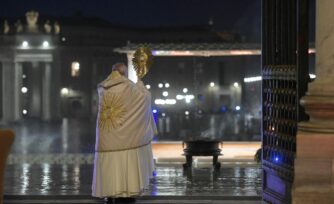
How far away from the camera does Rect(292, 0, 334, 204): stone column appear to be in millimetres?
6641

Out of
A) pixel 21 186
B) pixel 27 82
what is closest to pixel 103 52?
pixel 27 82

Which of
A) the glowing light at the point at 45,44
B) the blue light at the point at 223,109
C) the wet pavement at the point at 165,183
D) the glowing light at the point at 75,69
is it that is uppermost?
the glowing light at the point at 45,44

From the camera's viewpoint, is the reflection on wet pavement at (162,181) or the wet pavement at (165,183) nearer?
the wet pavement at (165,183)

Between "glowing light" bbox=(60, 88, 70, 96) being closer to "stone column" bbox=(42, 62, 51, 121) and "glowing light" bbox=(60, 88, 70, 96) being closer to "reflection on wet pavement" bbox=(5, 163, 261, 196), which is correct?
"stone column" bbox=(42, 62, 51, 121)

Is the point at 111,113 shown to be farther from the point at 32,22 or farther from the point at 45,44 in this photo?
the point at 32,22

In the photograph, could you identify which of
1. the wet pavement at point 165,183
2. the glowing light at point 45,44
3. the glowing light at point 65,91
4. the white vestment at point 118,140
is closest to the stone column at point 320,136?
the wet pavement at point 165,183

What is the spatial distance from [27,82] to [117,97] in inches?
2128

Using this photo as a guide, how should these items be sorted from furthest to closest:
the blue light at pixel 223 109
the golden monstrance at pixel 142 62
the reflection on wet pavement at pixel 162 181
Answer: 1. the blue light at pixel 223 109
2. the reflection on wet pavement at pixel 162 181
3. the golden monstrance at pixel 142 62

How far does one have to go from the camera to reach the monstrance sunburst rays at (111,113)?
8695mm

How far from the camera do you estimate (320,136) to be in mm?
6688

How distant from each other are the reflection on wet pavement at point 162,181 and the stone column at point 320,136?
269 cm

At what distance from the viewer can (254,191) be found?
31.7ft

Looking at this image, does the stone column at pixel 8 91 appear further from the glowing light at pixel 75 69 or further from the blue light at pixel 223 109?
the blue light at pixel 223 109

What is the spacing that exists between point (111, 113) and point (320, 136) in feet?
9.22
